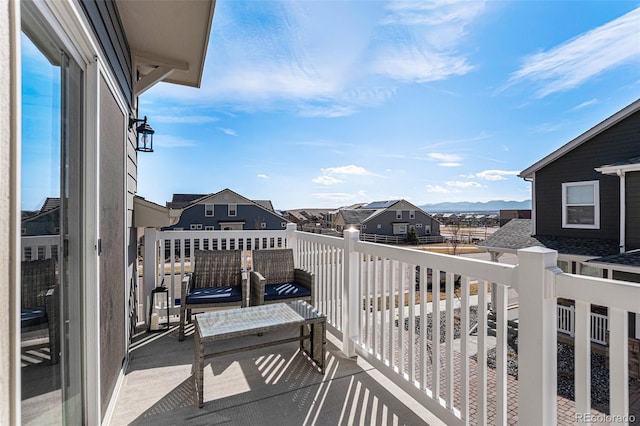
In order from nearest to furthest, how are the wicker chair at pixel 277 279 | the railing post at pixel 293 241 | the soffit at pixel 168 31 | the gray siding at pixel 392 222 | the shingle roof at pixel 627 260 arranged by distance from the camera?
the soffit at pixel 168 31 < the wicker chair at pixel 277 279 < the railing post at pixel 293 241 < the shingle roof at pixel 627 260 < the gray siding at pixel 392 222

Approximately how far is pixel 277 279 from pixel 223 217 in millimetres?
19996

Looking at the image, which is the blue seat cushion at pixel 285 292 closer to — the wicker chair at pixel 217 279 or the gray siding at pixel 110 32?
the wicker chair at pixel 217 279

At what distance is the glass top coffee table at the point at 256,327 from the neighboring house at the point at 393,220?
25.2 meters

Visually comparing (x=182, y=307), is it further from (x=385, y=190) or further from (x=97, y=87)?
(x=385, y=190)

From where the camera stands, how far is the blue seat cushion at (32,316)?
37.9 inches

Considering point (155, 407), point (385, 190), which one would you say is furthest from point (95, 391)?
point (385, 190)

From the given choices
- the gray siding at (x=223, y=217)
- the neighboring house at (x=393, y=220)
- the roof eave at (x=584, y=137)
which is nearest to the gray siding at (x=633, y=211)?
the roof eave at (x=584, y=137)

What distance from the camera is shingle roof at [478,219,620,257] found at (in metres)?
6.97

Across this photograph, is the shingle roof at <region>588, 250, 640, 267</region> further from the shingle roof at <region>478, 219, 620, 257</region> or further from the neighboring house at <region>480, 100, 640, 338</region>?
the shingle roof at <region>478, 219, 620, 257</region>

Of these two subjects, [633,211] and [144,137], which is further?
[633,211]

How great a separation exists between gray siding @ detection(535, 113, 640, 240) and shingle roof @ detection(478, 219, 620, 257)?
0.20 m

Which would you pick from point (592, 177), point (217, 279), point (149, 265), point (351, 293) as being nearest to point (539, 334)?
point (351, 293)

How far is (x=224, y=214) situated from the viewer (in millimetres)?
22484

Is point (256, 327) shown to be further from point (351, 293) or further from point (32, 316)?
point (32, 316)
